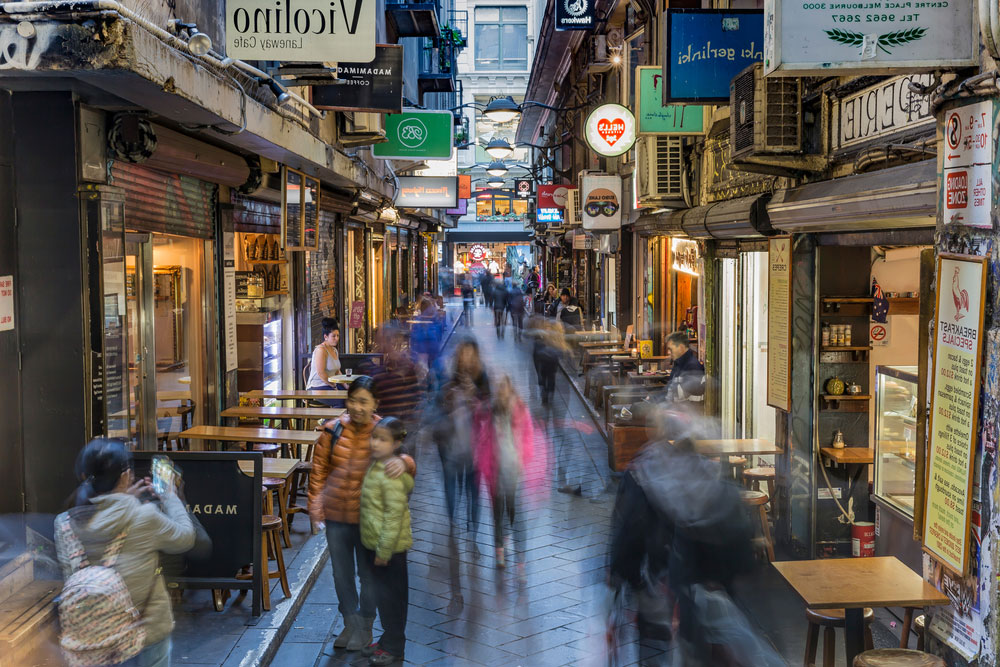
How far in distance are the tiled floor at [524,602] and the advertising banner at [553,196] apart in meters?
18.4

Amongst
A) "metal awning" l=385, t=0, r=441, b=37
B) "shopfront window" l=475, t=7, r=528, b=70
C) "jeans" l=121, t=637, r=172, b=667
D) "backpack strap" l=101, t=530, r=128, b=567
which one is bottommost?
"jeans" l=121, t=637, r=172, b=667

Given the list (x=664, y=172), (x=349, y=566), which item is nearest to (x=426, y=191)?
(x=664, y=172)

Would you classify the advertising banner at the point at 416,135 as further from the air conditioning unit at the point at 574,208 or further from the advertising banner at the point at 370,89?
the air conditioning unit at the point at 574,208

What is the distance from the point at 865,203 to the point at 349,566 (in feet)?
13.7

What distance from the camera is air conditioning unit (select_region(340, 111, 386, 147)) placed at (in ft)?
46.6

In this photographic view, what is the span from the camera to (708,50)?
28.1 ft

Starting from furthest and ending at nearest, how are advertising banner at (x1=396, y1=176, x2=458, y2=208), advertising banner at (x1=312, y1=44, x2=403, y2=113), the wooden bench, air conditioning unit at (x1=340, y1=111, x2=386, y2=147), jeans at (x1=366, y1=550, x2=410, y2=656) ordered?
1. advertising banner at (x1=396, y1=176, x2=458, y2=208)
2. air conditioning unit at (x1=340, y1=111, x2=386, y2=147)
3. advertising banner at (x1=312, y1=44, x2=403, y2=113)
4. jeans at (x1=366, y1=550, x2=410, y2=656)
5. the wooden bench

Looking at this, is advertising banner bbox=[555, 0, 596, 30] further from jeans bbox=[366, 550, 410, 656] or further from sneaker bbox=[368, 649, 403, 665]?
sneaker bbox=[368, 649, 403, 665]

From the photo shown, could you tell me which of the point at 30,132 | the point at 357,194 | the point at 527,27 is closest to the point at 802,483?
the point at 30,132

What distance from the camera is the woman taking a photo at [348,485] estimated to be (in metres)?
6.17

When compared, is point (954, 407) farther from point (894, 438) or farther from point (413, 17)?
point (413, 17)

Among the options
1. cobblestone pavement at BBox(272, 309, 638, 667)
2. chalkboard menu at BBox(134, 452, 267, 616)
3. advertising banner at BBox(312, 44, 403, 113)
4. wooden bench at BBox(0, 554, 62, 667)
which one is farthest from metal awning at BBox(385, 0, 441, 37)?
wooden bench at BBox(0, 554, 62, 667)

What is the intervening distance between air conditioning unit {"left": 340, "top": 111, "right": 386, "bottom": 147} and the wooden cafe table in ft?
33.6

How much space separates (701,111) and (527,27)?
164 ft
